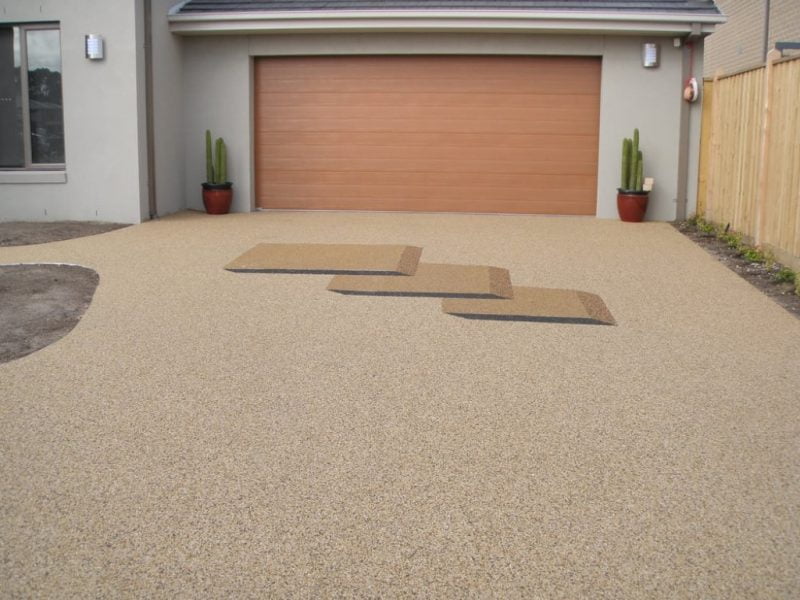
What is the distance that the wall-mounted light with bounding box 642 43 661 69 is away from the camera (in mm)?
13281

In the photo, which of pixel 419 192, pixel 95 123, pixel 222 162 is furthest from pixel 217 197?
pixel 419 192

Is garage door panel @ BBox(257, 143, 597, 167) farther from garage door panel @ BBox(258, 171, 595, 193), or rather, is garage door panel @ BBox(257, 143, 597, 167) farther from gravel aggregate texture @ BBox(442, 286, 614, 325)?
gravel aggregate texture @ BBox(442, 286, 614, 325)

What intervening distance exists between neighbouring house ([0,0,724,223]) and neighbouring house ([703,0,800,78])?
152 inches

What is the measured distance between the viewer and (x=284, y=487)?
3.95m

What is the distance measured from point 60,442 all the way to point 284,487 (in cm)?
121

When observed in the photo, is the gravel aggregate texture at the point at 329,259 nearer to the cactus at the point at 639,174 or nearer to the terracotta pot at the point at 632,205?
the terracotta pot at the point at 632,205

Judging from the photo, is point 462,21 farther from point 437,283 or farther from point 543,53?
point 437,283

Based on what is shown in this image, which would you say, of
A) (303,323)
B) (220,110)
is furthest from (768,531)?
(220,110)

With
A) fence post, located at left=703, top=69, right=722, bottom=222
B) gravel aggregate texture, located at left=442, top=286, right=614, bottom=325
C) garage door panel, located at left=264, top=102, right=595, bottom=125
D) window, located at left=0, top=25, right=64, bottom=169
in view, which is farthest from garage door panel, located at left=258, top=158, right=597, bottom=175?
gravel aggregate texture, located at left=442, top=286, right=614, bottom=325

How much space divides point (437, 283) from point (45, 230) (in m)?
6.03

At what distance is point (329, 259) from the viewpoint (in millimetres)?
9477

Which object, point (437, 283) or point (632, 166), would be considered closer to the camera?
point (437, 283)

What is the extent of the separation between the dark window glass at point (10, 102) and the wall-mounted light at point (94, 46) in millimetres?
1127

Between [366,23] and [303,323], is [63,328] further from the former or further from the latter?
[366,23]
